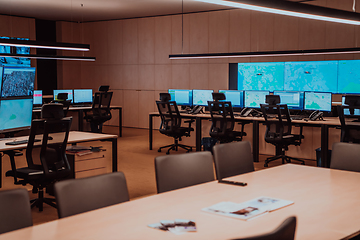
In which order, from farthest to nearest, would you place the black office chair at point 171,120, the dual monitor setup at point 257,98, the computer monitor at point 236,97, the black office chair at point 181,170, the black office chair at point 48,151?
the computer monitor at point 236,97 → the black office chair at point 171,120 → the dual monitor setup at point 257,98 → the black office chair at point 48,151 → the black office chair at point 181,170

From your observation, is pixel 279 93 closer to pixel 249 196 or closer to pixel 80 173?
pixel 80 173

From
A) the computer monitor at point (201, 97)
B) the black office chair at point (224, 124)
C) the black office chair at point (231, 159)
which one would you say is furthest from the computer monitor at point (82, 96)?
the black office chair at point (231, 159)

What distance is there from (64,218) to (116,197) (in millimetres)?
384

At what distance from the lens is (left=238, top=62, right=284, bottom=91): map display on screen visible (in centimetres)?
1018

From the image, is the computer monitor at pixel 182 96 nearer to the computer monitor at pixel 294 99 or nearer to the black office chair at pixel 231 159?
the computer monitor at pixel 294 99

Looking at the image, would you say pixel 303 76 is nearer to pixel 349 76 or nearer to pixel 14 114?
pixel 349 76

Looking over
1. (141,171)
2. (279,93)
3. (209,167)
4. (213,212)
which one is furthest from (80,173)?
(279,93)

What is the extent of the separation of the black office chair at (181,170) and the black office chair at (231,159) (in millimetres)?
159

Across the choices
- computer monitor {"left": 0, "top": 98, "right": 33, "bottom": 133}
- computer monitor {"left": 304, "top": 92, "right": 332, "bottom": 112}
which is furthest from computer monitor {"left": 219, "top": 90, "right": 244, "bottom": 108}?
computer monitor {"left": 0, "top": 98, "right": 33, "bottom": 133}

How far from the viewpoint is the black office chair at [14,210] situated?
6.46 ft

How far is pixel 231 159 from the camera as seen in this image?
342 cm

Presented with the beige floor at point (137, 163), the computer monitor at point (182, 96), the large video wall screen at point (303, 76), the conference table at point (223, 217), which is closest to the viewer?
the conference table at point (223, 217)

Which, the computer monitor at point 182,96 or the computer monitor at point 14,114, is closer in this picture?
the computer monitor at point 14,114

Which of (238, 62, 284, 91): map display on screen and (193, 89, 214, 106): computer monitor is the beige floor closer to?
(193, 89, 214, 106): computer monitor
